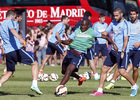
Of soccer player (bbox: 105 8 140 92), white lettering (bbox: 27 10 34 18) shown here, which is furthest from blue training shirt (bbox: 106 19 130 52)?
white lettering (bbox: 27 10 34 18)

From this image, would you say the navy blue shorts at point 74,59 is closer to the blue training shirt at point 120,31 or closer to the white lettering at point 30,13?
the blue training shirt at point 120,31

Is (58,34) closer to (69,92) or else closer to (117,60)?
(69,92)

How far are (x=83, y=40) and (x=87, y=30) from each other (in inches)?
11.4

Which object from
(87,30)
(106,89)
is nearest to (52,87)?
(106,89)

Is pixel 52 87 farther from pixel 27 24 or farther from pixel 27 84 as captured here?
pixel 27 24

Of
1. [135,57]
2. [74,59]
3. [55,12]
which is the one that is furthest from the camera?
[55,12]

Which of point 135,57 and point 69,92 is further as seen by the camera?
point 135,57

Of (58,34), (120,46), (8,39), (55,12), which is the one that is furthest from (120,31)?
(55,12)

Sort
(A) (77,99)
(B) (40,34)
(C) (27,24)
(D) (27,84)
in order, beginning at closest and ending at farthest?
1. (A) (77,99)
2. (D) (27,84)
3. (B) (40,34)
4. (C) (27,24)

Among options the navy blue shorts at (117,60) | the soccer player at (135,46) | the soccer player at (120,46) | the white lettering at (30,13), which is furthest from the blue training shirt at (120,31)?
the white lettering at (30,13)

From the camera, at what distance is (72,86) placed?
40.8ft

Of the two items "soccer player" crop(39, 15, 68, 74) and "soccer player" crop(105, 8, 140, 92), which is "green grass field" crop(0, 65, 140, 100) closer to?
"soccer player" crop(105, 8, 140, 92)

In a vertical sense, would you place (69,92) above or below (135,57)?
below

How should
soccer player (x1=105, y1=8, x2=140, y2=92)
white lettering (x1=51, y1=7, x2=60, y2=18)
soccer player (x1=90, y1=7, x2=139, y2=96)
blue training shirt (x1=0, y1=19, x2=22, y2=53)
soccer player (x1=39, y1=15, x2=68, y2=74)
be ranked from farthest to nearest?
white lettering (x1=51, y1=7, x2=60, y2=18) → soccer player (x1=39, y1=15, x2=68, y2=74) → soccer player (x1=105, y1=8, x2=140, y2=92) → soccer player (x1=90, y1=7, x2=139, y2=96) → blue training shirt (x1=0, y1=19, x2=22, y2=53)
